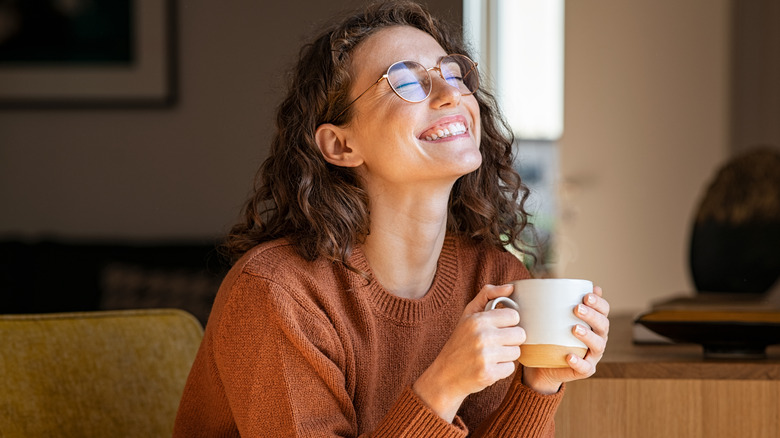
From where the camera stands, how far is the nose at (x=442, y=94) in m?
1.14

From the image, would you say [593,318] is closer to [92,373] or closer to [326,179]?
[326,179]

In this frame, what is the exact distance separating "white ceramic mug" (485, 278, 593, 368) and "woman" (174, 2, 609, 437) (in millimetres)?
17

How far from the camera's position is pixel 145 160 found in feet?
9.30

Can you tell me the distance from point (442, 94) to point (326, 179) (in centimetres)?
22

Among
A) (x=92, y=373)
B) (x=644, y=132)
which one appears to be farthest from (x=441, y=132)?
(x=644, y=132)

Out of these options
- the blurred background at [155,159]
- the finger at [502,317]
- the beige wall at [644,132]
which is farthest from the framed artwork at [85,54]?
the beige wall at [644,132]

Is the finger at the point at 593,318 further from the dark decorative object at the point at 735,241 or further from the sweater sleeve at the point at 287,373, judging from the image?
the dark decorative object at the point at 735,241

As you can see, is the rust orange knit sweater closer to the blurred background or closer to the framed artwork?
the blurred background

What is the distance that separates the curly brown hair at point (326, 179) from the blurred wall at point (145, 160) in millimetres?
1442

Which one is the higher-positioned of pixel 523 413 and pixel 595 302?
pixel 595 302

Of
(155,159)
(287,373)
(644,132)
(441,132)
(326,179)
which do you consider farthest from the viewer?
(644,132)

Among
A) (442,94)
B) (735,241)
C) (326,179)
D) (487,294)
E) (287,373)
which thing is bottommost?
(735,241)

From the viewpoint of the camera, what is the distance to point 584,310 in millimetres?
920

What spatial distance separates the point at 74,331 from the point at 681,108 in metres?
3.77
